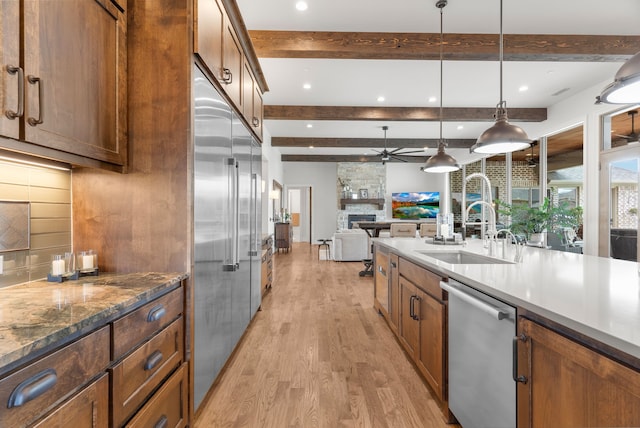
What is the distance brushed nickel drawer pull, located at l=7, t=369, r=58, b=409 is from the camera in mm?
712

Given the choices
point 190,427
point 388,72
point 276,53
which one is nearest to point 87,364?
point 190,427

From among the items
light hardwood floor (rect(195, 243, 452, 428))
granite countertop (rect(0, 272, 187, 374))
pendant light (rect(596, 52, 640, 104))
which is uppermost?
pendant light (rect(596, 52, 640, 104))

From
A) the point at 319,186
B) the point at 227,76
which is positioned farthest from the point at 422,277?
the point at 319,186

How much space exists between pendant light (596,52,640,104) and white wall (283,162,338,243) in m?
10.3

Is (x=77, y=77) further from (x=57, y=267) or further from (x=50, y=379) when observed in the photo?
(x=50, y=379)

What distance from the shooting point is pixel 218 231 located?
2066 millimetres

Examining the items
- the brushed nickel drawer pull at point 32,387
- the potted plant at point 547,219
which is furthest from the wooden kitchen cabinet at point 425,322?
the potted plant at point 547,219

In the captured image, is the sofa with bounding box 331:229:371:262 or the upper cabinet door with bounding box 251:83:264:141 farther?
the sofa with bounding box 331:229:371:262

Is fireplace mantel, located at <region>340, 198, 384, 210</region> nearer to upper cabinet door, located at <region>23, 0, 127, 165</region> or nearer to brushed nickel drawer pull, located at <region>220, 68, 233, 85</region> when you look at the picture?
brushed nickel drawer pull, located at <region>220, 68, 233, 85</region>

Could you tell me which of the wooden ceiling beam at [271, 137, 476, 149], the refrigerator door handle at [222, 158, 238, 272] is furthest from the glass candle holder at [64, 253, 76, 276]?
the wooden ceiling beam at [271, 137, 476, 149]

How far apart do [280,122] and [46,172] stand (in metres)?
5.65

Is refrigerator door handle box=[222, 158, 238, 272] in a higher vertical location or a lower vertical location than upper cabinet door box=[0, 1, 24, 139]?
lower

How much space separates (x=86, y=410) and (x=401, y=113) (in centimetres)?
607

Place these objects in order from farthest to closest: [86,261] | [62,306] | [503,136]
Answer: [503,136] → [86,261] → [62,306]
